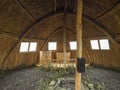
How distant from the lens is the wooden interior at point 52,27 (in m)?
8.02

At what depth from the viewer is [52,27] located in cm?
1294

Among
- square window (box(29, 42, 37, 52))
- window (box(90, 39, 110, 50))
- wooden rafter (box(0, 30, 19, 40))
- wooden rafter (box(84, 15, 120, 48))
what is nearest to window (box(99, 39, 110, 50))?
window (box(90, 39, 110, 50))

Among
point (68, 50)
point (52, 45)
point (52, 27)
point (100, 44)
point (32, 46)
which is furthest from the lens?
point (68, 50)

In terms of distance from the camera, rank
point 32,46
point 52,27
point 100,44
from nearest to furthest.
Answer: point 100,44
point 32,46
point 52,27

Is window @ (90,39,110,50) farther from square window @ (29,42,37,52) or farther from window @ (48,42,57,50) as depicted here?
square window @ (29,42,37,52)

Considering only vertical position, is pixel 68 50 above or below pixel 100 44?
below

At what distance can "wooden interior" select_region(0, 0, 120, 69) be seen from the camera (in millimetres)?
8016

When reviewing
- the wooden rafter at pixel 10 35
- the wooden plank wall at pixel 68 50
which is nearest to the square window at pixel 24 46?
the wooden plank wall at pixel 68 50

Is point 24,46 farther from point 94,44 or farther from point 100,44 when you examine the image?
point 100,44

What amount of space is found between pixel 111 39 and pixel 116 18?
6.83ft

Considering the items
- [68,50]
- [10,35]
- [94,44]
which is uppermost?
[10,35]

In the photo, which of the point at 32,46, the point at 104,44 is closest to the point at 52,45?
the point at 32,46

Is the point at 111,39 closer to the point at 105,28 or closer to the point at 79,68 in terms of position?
the point at 105,28

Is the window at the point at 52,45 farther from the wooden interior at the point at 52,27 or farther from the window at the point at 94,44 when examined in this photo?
the window at the point at 94,44
